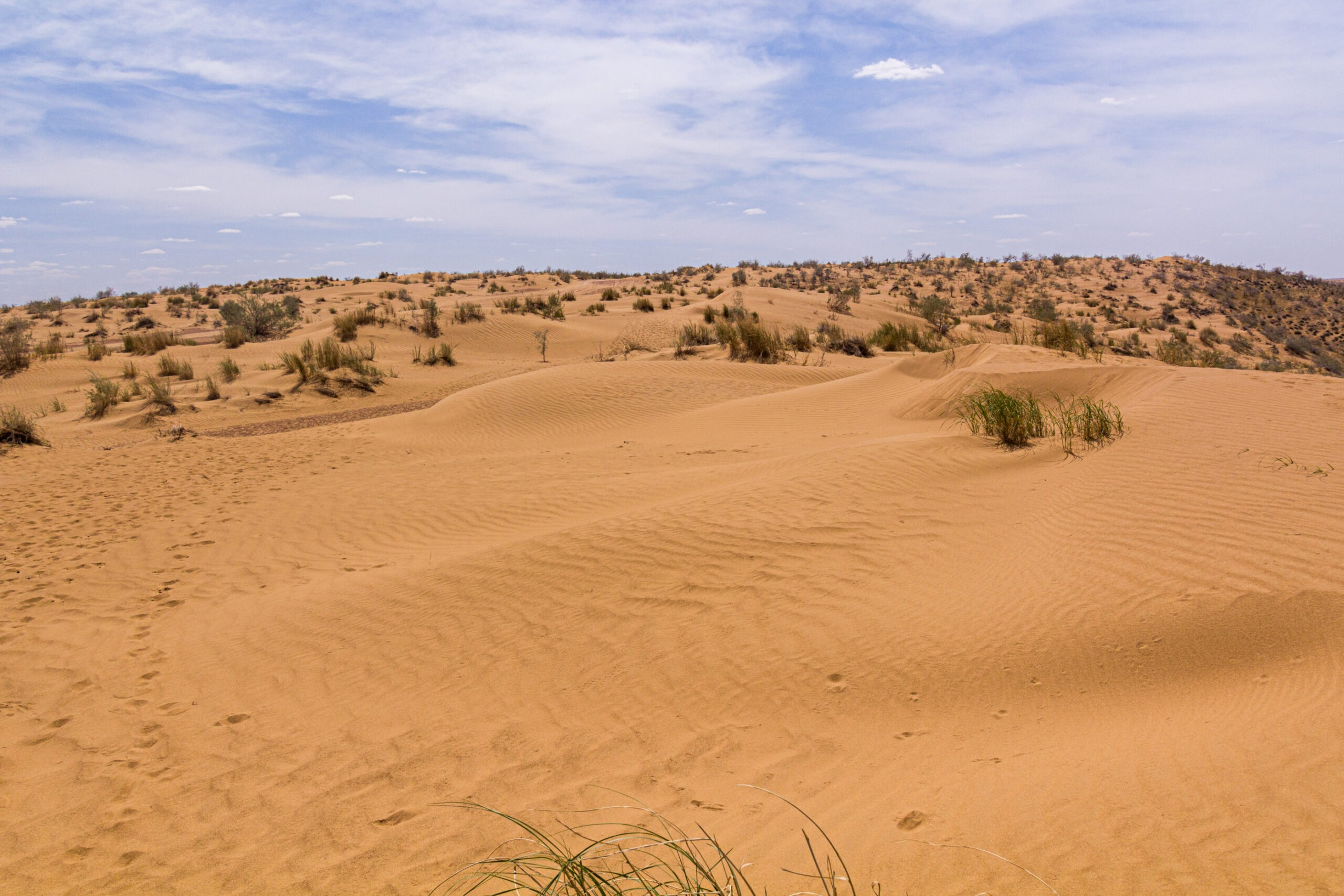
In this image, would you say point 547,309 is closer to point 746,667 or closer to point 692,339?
point 692,339

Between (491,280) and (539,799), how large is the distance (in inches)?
1770

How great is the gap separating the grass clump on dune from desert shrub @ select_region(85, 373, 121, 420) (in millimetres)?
16823

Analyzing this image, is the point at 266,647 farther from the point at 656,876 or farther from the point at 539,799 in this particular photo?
the point at 656,876

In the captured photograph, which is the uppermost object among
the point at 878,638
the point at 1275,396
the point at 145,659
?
the point at 1275,396

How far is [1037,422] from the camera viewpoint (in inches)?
327

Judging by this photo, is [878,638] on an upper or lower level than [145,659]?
upper

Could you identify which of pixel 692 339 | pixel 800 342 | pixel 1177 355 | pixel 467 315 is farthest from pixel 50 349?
pixel 1177 355

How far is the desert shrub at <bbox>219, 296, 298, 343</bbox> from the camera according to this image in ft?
84.4

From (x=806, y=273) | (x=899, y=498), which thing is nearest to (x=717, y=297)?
(x=806, y=273)

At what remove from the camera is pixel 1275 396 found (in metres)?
8.10

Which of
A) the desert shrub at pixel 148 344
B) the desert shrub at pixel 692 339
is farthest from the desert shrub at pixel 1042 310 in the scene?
the desert shrub at pixel 148 344

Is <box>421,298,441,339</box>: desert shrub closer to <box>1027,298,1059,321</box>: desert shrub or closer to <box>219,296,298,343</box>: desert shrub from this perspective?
<box>219,296,298,343</box>: desert shrub

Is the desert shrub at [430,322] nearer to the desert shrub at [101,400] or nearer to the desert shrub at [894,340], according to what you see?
the desert shrub at [101,400]

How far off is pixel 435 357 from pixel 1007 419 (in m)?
17.8
